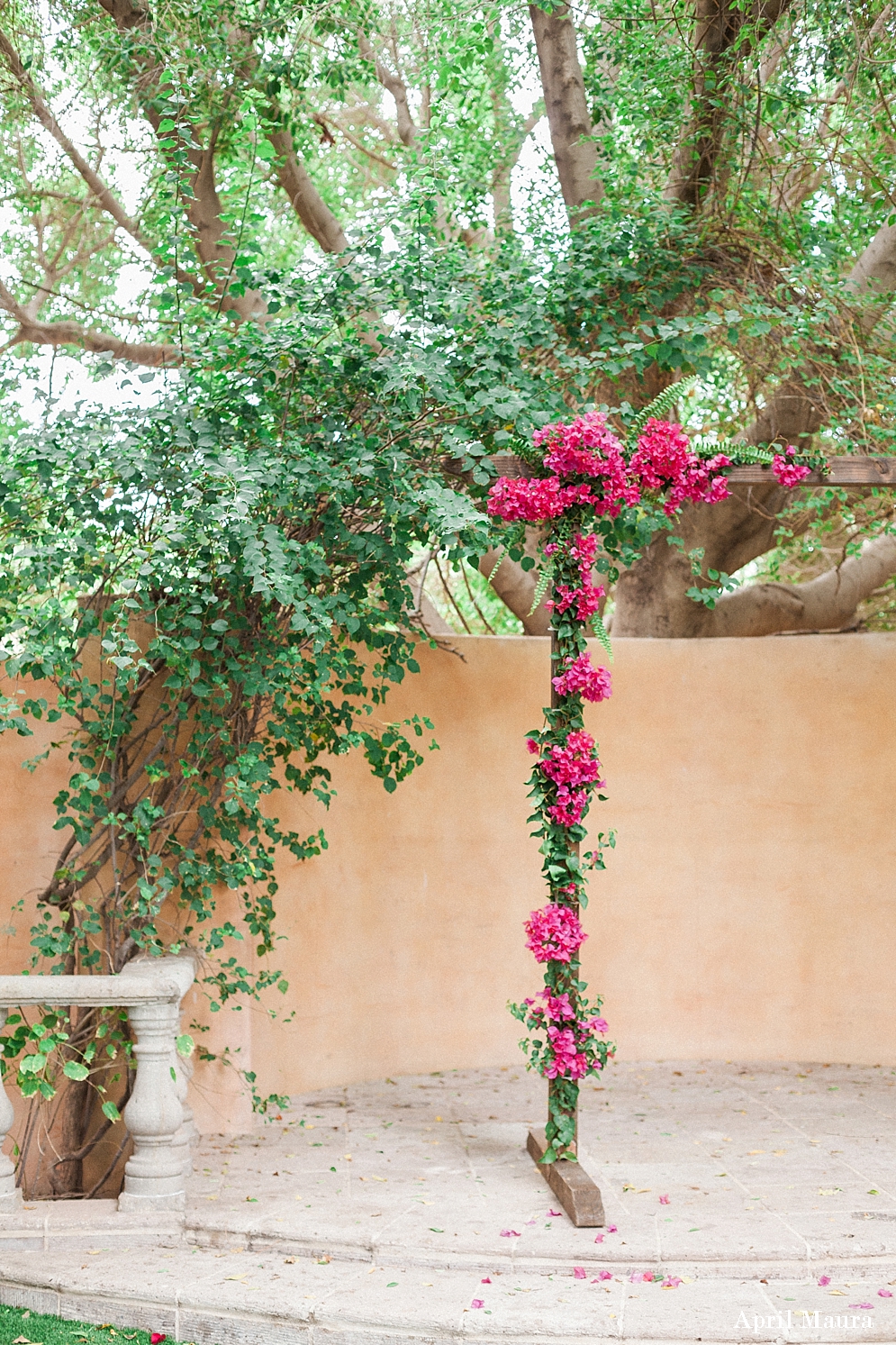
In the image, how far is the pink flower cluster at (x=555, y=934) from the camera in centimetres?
389

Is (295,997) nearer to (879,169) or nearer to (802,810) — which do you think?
(802,810)

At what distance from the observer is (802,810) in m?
5.79

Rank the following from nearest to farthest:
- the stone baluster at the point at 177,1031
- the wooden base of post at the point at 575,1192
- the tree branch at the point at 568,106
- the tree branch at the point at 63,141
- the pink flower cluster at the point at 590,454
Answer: the wooden base of post at the point at 575,1192
the stone baluster at the point at 177,1031
the pink flower cluster at the point at 590,454
the tree branch at the point at 63,141
the tree branch at the point at 568,106

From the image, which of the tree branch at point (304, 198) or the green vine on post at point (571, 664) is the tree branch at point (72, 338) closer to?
the tree branch at point (304, 198)

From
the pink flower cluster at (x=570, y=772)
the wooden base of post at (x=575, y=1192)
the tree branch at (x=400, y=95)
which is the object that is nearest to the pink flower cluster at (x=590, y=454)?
the pink flower cluster at (x=570, y=772)

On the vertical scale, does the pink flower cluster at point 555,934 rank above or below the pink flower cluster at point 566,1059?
above

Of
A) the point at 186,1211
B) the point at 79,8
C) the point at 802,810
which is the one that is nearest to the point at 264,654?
the point at 186,1211

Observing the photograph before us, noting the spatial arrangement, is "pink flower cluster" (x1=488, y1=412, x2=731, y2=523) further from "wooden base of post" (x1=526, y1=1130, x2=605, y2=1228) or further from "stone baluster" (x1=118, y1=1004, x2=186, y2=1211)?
"wooden base of post" (x1=526, y1=1130, x2=605, y2=1228)

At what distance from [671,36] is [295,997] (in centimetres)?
495

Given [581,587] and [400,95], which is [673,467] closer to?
[581,587]

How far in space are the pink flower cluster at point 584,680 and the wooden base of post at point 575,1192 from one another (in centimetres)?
151

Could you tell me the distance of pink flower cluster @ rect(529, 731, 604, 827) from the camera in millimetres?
3910

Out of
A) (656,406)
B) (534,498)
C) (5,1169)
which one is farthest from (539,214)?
(5,1169)

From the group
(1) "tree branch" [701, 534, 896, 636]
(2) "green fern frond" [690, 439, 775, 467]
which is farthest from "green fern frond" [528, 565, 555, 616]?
(1) "tree branch" [701, 534, 896, 636]
